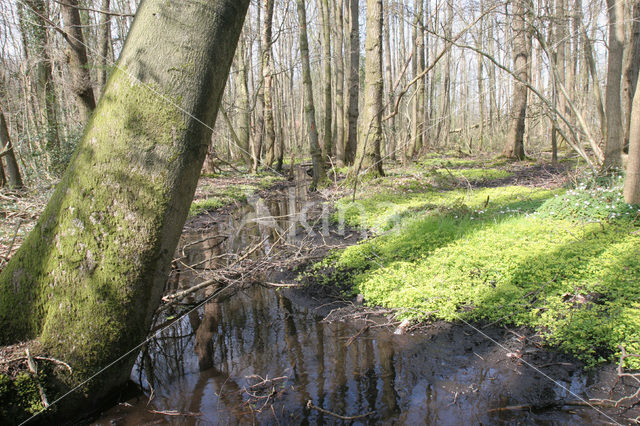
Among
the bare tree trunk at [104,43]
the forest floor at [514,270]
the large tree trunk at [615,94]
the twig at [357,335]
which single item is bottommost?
the twig at [357,335]

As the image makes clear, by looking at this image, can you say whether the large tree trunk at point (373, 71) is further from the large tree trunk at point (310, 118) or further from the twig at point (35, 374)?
the twig at point (35, 374)

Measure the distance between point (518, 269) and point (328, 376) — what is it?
231 cm

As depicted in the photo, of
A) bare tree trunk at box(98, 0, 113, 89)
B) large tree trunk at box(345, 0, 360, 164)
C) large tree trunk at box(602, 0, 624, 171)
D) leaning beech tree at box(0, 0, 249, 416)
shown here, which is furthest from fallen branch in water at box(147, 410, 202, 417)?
large tree trunk at box(345, 0, 360, 164)

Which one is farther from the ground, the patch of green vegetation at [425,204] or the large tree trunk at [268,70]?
the large tree trunk at [268,70]

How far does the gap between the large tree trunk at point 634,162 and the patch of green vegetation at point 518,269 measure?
0.53 feet

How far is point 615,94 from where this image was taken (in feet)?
22.8

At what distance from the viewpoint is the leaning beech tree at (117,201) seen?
205cm

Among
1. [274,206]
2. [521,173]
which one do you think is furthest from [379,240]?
[521,173]

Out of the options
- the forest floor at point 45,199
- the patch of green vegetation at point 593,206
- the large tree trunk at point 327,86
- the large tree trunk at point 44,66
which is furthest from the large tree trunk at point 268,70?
the patch of green vegetation at point 593,206

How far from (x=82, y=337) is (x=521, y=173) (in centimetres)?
1215

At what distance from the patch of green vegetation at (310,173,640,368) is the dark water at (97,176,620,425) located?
0.33 meters

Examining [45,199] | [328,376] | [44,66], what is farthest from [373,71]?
[44,66]

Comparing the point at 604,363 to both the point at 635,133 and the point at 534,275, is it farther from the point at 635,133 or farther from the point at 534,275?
the point at 635,133

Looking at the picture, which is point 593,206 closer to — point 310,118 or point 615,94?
point 615,94
